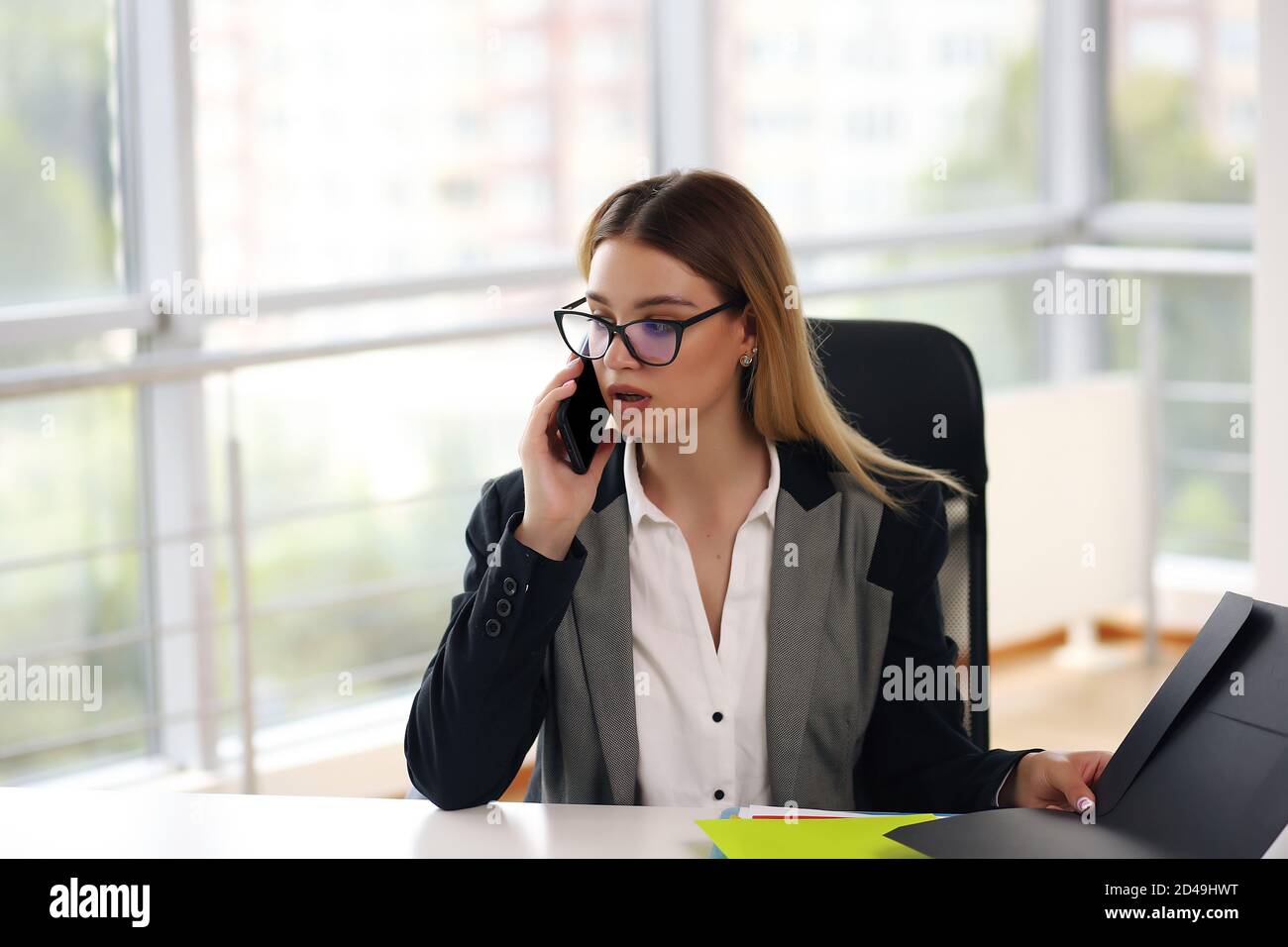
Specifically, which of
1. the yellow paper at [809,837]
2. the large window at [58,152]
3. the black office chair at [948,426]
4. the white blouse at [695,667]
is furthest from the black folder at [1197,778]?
the large window at [58,152]

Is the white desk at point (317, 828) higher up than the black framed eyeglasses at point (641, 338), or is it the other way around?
the black framed eyeglasses at point (641, 338)

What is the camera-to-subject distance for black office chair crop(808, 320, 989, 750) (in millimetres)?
1578

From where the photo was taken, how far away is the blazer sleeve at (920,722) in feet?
4.51

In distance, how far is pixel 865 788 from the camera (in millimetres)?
1474

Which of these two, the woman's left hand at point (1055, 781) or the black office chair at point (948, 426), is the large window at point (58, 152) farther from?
the woman's left hand at point (1055, 781)

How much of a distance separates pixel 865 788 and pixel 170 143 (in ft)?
5.93

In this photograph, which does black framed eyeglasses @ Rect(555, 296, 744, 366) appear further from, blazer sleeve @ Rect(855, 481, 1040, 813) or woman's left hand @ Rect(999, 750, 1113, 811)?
woman's left hand @ Rect(999, 750, 1113, 811)

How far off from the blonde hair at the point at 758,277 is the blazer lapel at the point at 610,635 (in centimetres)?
19

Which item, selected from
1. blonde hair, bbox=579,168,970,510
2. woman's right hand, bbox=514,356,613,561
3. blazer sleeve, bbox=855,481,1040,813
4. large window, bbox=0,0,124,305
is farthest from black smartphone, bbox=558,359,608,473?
large window, bbox=0,0,124,305

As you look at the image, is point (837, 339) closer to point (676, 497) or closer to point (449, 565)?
point (676, 497)

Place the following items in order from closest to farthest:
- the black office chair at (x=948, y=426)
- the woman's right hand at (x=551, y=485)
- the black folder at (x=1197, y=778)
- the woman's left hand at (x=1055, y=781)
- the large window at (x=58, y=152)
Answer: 1. the black folder at (x=1197, y=778)
2. the woman's left hand at (x=1055, y=781)
3. the woman's right hand at (x=551, y=485)
4. the black office chair at (x=948, y=426)
5. the large window at (x=58, y=152)

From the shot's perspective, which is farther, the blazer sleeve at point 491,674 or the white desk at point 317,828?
the blazer sleeve at point 491,674

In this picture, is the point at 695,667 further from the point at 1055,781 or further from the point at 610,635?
the point at 1055,781
